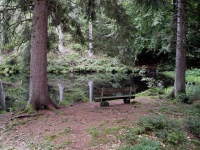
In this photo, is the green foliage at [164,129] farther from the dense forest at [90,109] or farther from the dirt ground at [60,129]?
the dirt ground at [60,129]

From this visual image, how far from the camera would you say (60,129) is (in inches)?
180

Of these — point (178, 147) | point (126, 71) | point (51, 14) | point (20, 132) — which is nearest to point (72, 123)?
point (20, 132)

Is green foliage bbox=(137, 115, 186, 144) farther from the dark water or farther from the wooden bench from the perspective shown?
the dark water

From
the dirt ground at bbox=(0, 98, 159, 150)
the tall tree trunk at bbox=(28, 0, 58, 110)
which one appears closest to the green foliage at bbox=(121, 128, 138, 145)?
the dirt ground at bbox=(0, 98, 159, 150)

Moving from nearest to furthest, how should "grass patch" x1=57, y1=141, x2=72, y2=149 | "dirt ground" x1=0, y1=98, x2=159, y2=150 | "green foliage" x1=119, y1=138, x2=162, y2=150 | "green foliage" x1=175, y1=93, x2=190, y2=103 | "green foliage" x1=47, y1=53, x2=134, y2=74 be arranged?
"green foliage" x1=119, y1=138, x2=162, y2=150 → "grass patch" x1=57, y1=141, x2=72, y2=149 → "dirt ground" x1=0, y1=98, x2=159, y2=150 → "green foliage" x1=175, y1=93, x2=190, y2=103 → "green foliage" x1=47, y1=53, x2=134, y2=74

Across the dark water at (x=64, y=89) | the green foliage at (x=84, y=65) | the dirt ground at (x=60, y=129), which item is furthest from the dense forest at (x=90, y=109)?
the green foliage at (x=84, y=65)

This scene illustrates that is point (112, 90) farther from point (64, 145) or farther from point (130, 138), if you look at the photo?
point (64, 145)

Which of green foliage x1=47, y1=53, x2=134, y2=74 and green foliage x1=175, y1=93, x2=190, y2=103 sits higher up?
green foliage x1=47, y1=53, x2=134, y2=74

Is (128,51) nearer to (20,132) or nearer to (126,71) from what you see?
(20,132)

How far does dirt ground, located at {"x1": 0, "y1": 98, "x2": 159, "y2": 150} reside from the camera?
3748mm

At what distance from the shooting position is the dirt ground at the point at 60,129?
3.75m

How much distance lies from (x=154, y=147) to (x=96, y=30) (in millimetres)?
7413

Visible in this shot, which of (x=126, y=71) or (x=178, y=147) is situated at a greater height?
(x=126, y=71)

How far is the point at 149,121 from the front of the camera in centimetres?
459
